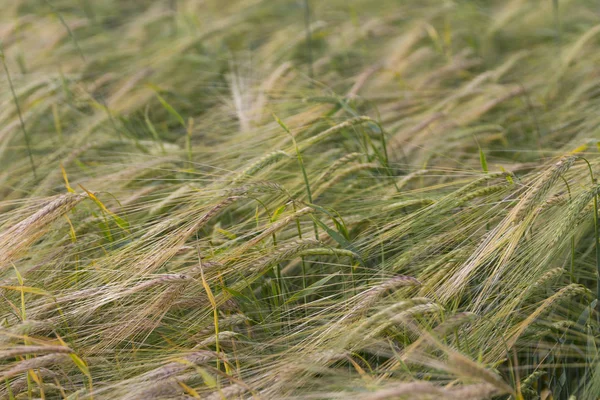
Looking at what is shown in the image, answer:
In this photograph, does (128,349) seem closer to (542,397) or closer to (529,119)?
(542,397)

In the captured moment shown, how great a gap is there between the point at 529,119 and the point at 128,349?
1733mm

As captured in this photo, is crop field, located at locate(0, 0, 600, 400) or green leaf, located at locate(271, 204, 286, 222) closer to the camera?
crop field, located at locate(0, 0, 600, 400)

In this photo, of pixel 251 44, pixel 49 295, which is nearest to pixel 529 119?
pixel 251 44

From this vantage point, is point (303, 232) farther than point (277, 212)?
Yes

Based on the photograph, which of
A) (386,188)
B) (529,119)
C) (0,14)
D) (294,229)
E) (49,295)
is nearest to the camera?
(49,295)

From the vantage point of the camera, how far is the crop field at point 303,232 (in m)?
1.32

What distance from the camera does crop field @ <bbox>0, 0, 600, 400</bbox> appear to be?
132 centimetres

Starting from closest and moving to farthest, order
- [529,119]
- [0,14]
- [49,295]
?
[49,295] → [529,119] → [0,14]

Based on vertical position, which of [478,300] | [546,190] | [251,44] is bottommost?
[478,300]

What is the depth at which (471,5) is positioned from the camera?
352 centimetres

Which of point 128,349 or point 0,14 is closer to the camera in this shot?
point 128,349

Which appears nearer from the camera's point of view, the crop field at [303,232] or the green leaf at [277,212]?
the crop field at [303,232]

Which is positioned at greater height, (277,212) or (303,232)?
(277,212)

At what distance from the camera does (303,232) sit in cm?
179
